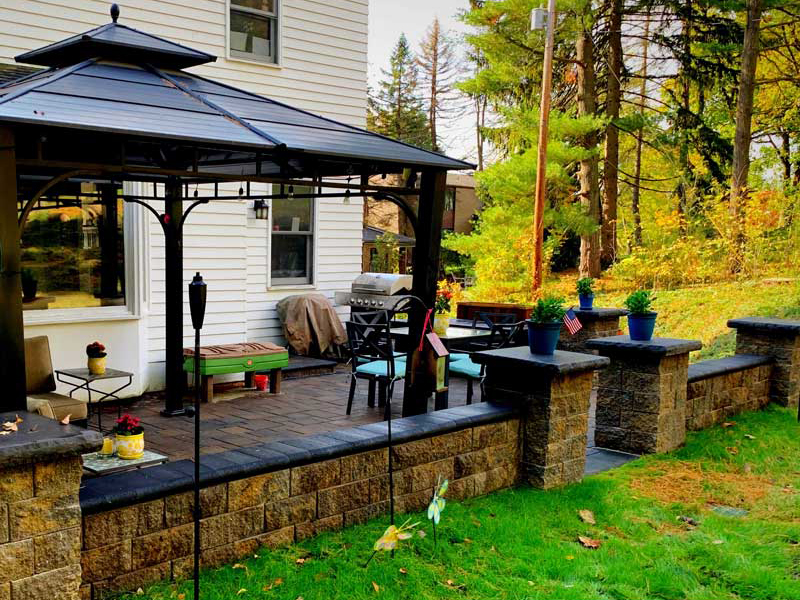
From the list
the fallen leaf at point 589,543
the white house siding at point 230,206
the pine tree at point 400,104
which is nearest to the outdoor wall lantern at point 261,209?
the white house siding at point 230,206

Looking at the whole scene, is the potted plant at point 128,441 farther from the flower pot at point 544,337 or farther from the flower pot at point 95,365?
the flower pot at point 544,337

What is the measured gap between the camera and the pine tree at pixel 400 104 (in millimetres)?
33844

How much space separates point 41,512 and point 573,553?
8.87ft

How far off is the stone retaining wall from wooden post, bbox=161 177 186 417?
15.6 feet

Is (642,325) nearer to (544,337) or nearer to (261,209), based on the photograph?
(544,337)

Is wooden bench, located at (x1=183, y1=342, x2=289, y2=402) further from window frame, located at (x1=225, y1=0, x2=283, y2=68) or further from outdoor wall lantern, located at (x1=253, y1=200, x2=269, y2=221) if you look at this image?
window frame, located at (x1=225, y1=0, x2=283, y2=68)

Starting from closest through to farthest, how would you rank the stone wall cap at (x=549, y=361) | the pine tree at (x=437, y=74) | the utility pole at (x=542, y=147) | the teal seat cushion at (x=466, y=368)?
the stone wall cap at (x=549, y=361), the teal seat cushion at (x=466, y=368), the utility pole at (x=542, y=147), the pine tree at (x=437, y=74)

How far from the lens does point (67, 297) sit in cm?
753

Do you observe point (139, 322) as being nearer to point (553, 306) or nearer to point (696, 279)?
point (553, 306)

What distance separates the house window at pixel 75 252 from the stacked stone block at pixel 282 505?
4.59 metres

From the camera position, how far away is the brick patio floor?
6.34 m

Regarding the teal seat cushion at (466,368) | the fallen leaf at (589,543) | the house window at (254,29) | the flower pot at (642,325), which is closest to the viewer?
the fallen leaf at (589,543)

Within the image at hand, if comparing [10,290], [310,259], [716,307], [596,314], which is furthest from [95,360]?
[716,307]

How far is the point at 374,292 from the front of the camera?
1016 centimetres
